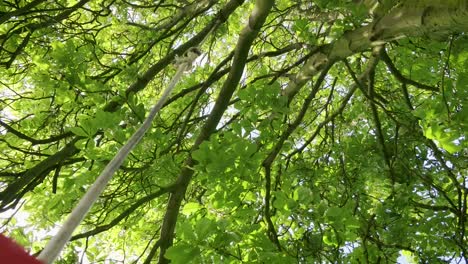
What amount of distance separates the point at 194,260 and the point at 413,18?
1312 millimetres

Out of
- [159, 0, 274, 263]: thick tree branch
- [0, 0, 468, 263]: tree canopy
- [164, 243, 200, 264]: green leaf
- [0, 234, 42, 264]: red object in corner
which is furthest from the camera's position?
[159, 0, 274, 263]: thick tree branch

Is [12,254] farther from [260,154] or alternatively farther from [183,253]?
[260,154]

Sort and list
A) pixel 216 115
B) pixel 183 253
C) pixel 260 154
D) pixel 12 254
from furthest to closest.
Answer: pixel 216 115
pixel 260 154
pixel 183 253
pixel 12 254

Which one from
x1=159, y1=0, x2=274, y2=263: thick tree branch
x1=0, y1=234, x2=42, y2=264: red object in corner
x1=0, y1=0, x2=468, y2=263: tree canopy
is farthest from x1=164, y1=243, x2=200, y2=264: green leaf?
x1=0, y1=234, x2=42, y2=264: red object in corner

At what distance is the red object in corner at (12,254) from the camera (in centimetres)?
53

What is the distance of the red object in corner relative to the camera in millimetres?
526

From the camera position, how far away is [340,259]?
9.29 ft

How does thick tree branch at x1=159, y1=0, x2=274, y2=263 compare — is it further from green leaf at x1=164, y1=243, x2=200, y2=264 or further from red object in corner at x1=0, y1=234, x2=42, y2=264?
red object in corner at x1=0, y1=234, x2=42, y2=264

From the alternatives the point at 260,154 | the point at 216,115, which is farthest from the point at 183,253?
the point at 216,115

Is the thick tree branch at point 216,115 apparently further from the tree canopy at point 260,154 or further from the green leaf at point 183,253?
the green leaf at point 183,253

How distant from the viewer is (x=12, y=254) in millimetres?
533

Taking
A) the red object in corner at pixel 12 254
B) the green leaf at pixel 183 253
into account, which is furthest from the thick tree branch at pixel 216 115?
the red object in corner at pixel 12 254

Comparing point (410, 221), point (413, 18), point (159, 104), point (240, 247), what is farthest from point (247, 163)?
point (410, 221)

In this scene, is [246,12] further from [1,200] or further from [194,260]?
[194,260]
